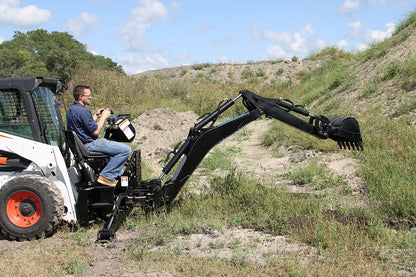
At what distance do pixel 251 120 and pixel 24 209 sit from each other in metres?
3.60

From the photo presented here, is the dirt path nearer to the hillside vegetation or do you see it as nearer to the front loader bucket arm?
the hillside vegetation

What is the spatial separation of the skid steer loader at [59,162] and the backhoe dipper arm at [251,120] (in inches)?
0.6

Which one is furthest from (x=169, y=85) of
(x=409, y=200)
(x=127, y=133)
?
(x=409, y=200)

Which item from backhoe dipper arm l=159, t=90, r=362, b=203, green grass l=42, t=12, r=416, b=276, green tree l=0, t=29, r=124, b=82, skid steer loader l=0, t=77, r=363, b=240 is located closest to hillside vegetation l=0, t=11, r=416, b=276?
green grass l=42, t=12, r=416, b=276

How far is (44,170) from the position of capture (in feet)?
20.8

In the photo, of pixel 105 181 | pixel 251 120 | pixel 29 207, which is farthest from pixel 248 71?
pixel 29 207

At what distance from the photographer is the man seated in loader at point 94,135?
652 cm

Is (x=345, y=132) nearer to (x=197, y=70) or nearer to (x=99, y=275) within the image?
(x=99, y=275)

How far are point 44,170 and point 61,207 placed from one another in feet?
2.03

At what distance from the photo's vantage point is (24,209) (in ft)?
20.3

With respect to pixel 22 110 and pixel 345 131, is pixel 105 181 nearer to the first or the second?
pixel 22 110

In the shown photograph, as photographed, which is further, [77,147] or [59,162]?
[77,147]

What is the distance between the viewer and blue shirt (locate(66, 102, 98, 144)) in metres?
6.50

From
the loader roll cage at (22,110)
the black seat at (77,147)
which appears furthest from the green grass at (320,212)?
the loader roll cage at (22,110)
